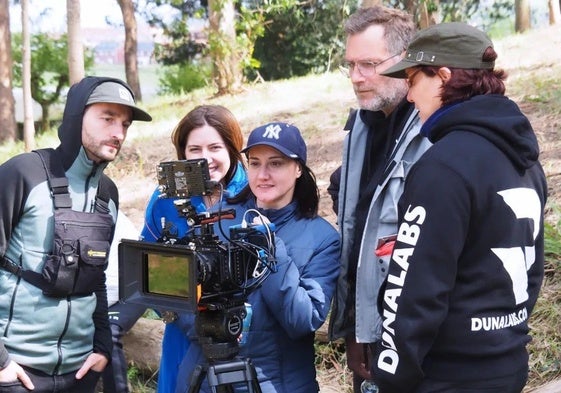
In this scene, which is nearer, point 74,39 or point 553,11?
point 74,39

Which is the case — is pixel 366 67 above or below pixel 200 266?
above

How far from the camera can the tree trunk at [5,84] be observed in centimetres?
1527

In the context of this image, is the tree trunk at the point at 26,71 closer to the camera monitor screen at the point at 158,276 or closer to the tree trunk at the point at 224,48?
the tree trunk at the point at 224,48

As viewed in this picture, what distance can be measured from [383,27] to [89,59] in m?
22.8

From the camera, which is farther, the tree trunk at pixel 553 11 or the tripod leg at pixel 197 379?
the tree trunk at pixel 553 11

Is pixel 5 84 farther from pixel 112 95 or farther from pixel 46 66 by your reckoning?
pixel 112 95

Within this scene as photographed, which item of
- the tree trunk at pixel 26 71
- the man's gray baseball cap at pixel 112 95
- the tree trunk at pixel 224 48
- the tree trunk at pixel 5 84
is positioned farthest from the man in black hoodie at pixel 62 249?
the tree trunk at pixel 5 84

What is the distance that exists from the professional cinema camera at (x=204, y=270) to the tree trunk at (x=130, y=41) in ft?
61.7

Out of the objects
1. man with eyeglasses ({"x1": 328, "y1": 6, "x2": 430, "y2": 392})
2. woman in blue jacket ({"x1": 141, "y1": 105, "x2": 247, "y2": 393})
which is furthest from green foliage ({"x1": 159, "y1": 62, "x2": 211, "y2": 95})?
man with eyeglasses ({"x1": 328, "y1": 6, "x2": 430, "y2": 392})

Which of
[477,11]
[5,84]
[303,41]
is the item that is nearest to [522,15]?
[303,41]

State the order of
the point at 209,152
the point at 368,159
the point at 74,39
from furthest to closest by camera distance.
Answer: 1. the point at 74,39
2. the point at 209,152
3. the point at 368,159

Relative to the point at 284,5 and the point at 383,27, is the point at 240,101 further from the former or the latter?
the point at 383,27

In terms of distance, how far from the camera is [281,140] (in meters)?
→ 2.99

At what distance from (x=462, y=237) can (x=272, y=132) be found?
1.07 metres
